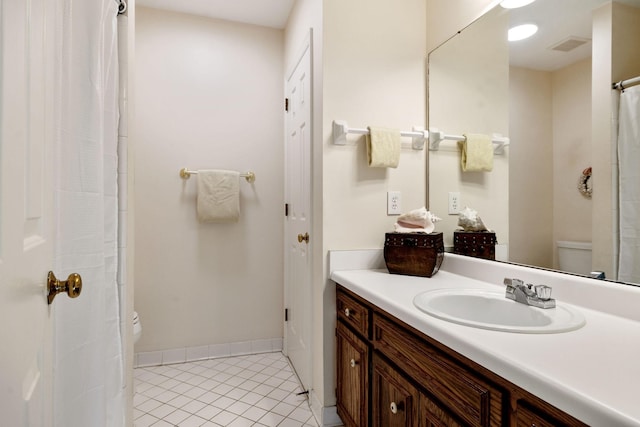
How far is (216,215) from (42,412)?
1.90 m

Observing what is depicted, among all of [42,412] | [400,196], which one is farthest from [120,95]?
[400,196]

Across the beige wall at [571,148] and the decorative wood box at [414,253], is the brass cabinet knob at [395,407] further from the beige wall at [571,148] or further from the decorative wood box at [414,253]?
the beige wall at [571,148]

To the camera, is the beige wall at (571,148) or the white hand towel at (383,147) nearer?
the beige wall at (571,148)

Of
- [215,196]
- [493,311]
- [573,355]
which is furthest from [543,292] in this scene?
[215,196]

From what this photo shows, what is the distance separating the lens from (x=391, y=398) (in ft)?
3.88

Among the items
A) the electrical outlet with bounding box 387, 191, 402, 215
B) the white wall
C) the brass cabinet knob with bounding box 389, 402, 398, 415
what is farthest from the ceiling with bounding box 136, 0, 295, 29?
the brass cabinet knob with bounding box 389, 402, 398, 415

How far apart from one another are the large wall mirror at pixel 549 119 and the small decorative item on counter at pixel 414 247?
248mm

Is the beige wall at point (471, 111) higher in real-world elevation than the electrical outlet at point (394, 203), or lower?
higher

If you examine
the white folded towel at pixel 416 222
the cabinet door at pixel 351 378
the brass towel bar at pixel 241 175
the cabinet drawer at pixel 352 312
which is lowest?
the cabinet door at pixel 351 378

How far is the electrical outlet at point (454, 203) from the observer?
177cm

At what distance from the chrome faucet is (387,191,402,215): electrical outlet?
2.49 ft

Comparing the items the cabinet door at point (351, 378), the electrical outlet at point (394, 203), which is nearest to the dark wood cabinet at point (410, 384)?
the cabinet door at point (351, 378)

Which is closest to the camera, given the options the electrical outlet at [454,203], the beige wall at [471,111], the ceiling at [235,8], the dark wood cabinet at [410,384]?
the dark wood cabinet at [410,384]

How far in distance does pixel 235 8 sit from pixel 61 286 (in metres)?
2.39
